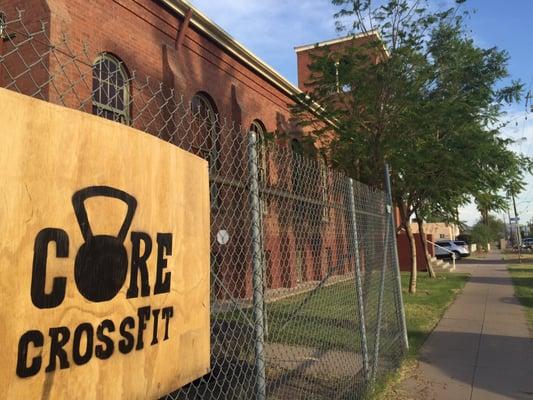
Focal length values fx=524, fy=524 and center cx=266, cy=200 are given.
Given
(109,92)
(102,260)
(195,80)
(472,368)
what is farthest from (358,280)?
(195,80)

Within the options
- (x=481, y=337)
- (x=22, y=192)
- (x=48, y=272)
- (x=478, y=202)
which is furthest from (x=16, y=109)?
(x=478, y=202)

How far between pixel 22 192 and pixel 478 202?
16.9 meters

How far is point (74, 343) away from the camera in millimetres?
1575

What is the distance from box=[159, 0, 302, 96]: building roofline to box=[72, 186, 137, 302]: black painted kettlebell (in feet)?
38.2

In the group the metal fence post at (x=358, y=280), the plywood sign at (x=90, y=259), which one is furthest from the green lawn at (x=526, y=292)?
the plywood sign at (x=90, y=259)

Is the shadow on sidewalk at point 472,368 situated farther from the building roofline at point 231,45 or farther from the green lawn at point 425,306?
the building roofline at point 231,45

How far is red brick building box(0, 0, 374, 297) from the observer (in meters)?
5.36

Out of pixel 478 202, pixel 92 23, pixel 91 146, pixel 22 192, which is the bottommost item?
pixel 22 192

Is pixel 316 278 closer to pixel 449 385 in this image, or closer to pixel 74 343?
pixel 449 385

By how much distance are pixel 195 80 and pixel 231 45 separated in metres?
2.03

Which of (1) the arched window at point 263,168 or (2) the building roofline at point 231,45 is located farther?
(2) the building roofline at point 231,45

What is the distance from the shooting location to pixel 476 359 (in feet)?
23.8

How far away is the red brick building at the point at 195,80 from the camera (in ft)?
17.6

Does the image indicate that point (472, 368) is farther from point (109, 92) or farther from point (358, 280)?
point (109, 92)
